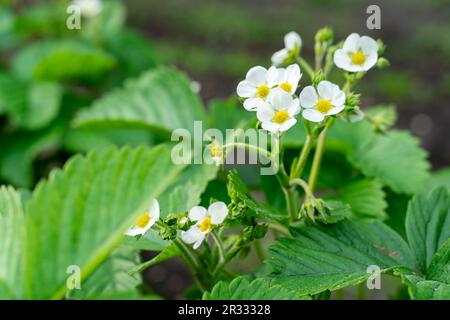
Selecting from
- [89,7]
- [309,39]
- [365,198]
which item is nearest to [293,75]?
[365,198]

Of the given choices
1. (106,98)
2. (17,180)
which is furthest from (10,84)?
(106,98)

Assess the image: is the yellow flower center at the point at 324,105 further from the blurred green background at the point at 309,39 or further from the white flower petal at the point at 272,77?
the blurred green background at the point at 309,39

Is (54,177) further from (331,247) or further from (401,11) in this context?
(401,11)

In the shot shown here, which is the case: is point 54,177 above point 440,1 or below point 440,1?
below

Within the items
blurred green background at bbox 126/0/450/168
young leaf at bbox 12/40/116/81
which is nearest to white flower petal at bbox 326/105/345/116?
young leaf at bbox 12/40/116/81

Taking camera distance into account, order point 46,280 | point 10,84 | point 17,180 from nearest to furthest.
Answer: point 46,280, point 17,180, point 10,84

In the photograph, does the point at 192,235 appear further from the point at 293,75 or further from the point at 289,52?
the point at 289,52
